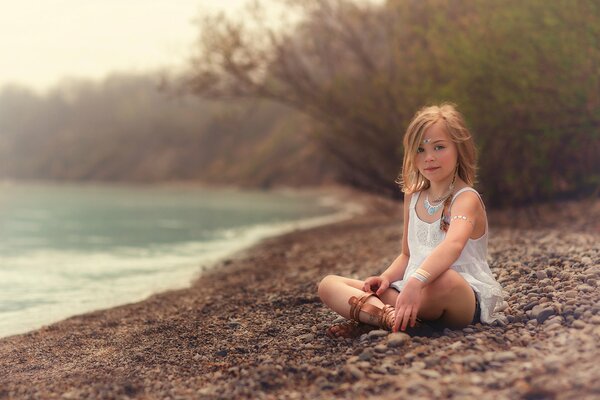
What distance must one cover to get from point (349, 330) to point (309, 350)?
1.25 ft

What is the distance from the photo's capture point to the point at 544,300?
5227 millimetres

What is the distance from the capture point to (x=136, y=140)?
119m

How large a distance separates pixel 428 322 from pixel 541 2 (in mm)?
8532

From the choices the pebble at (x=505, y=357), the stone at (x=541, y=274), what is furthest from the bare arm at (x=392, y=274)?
the stone at (x=541, y=274)

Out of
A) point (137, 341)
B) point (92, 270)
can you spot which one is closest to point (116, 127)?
point (92, 270)

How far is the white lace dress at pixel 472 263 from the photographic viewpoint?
4875mm

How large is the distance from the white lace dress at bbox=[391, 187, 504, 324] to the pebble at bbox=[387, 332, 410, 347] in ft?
1.68

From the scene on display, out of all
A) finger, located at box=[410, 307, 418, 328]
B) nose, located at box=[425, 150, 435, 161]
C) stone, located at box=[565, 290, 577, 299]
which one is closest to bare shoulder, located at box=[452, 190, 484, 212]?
nose, located at box=[425, 150, 435, 161]

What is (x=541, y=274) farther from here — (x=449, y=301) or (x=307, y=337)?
(x=307, y=337)

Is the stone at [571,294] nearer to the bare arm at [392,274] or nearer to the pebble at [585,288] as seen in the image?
the pebble at [585,288]

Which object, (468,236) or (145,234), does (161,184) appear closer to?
(145,234)

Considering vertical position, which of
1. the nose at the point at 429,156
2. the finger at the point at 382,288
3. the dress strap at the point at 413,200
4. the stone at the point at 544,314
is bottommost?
the stone at the point at 544,314

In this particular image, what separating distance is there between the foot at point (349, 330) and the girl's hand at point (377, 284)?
0.29 metres

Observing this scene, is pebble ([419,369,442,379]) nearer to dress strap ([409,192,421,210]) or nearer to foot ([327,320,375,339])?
foot ([327,320,375,339])
